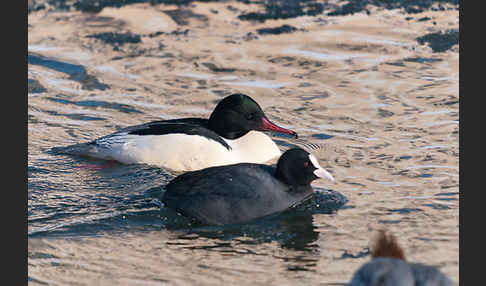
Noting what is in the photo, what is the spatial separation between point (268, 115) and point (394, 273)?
22.1ft

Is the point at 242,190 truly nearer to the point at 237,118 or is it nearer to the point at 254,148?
the point at 254,148

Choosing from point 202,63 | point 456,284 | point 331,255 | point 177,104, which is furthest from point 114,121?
point 456,284

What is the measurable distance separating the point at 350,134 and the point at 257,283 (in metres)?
4.59

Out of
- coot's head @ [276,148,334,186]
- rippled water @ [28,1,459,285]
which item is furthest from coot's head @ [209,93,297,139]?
coot's head @ [276,148,334,186]

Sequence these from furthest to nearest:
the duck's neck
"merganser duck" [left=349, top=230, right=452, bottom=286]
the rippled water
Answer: the duck's neck < the rippled water < "merganser duck" [left=349, top=230, right=452, bottom=286]

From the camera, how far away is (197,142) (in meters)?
9.91

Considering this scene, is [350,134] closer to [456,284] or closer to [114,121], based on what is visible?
[114,121]

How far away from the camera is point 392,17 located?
15992mm

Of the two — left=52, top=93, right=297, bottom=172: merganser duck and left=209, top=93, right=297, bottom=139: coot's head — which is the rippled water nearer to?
left=52, top=93, right=297, bottom=172: merganser duck

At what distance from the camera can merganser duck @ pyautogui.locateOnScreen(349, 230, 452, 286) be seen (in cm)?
525

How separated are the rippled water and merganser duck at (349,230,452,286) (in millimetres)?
1200

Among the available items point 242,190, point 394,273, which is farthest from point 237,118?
point 394,273

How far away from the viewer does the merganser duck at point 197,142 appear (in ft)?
32.6

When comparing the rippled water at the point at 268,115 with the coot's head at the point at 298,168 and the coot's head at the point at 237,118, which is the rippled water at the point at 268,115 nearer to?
the coot's head at the point at 298,168
